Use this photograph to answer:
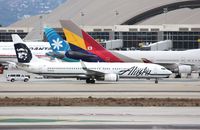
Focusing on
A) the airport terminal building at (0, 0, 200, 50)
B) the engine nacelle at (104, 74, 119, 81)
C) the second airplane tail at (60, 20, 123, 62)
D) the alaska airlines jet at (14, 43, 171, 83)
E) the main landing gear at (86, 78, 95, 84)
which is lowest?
the main landing gear at (86, 78, 95, 84)

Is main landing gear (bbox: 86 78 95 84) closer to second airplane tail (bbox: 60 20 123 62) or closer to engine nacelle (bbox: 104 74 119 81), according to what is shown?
engine nacelle (bbox: 104 74 119 81)

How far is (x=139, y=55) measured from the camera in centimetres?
8831

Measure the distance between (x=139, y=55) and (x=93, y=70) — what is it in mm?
18648

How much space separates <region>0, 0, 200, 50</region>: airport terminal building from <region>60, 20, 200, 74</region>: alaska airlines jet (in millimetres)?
44511

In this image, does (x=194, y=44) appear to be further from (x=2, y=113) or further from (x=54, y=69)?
(x=2, y=113)

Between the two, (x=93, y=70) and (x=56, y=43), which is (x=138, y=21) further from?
(x=93, y=70)

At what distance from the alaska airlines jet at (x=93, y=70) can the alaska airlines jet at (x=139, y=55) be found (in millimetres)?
13658

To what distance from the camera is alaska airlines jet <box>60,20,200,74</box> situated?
8638 cm

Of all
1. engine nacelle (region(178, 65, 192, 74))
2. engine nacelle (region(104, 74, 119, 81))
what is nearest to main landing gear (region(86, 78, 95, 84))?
engine nacelle (region(104, 74, 119, 81))

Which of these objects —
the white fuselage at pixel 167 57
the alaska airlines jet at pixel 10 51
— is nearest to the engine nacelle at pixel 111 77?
the white fuselage at pixel 167 57

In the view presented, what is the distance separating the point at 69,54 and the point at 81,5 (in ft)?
325

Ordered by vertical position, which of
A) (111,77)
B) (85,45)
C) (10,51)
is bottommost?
(111,77)

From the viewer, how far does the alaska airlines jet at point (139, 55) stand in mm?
86375

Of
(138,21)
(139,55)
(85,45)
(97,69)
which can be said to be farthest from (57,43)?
(138,21)
